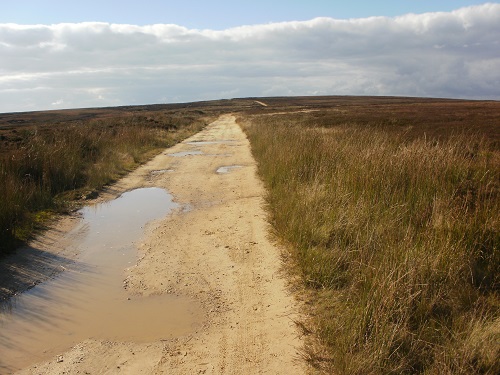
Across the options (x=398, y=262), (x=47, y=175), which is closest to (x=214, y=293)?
(x=398, y=262)

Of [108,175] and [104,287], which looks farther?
[108,175]

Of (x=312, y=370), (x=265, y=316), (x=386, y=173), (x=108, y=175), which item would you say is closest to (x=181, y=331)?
(x=265, y=316)

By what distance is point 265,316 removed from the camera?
4309mm

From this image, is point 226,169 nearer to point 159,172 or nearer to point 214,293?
point 159,172

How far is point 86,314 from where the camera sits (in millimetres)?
4547

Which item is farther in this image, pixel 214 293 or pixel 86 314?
pixel 214 293

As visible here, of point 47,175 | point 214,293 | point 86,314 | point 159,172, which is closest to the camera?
point 86,314

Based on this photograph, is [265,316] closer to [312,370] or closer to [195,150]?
[312,370]

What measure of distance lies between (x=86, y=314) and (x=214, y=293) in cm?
143

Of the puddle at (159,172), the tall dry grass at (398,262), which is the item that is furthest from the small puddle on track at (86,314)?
the puddle at (159,172)

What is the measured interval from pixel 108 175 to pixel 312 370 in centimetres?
→ 1055

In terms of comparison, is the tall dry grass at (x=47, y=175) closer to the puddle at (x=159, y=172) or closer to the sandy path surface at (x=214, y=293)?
the puddle at (x=159, y=172)

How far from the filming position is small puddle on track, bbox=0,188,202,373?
397 centimetres

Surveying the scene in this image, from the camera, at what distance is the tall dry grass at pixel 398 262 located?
3.21 meters
